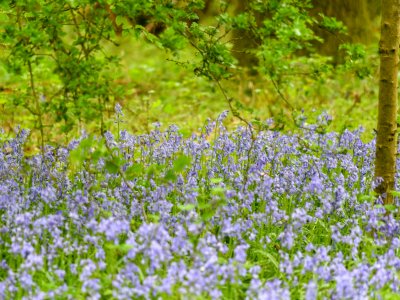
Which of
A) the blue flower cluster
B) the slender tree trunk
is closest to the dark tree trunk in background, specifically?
the blue flower cluster

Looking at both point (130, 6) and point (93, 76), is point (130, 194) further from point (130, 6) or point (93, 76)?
point (130, 6)

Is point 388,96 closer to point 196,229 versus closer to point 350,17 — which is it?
point 196,229

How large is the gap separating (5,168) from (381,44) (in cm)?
290

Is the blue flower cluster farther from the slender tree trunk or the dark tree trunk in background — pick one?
the dark tree trunk in background

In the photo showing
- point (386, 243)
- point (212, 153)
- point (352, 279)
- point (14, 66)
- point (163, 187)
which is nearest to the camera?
point (352, 279)

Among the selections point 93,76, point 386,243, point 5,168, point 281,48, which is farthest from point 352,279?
point 5,168

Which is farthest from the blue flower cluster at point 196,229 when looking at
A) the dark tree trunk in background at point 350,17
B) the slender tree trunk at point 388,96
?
the dark tree trunk in background at point 350,17

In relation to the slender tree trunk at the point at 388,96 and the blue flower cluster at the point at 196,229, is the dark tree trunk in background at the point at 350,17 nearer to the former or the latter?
the blue flower cluster at the point at 196,229

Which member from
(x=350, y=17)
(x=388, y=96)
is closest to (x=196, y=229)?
(x=388, y=96)

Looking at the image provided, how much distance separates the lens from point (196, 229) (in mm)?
3123

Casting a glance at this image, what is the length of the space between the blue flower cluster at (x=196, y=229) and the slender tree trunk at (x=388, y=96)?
298mm

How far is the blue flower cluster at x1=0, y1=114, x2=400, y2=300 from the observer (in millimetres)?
3033

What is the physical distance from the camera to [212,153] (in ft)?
17.1

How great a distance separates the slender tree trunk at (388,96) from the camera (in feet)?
14.0
